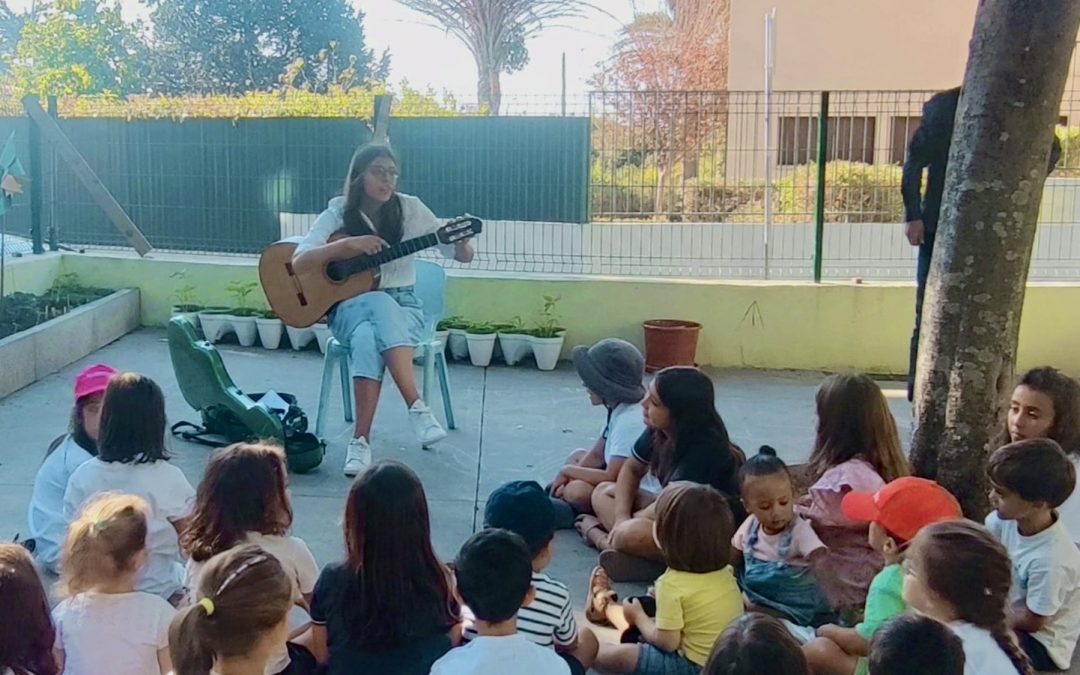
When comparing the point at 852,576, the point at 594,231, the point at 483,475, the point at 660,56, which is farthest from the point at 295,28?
the point at 852,576

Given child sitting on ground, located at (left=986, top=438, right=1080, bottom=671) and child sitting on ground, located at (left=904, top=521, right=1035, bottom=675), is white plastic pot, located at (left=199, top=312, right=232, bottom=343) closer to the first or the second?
child sitting on ground, located at (left=986, top=438, right=1080, bottom=671)

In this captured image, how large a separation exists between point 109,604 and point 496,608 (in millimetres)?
868

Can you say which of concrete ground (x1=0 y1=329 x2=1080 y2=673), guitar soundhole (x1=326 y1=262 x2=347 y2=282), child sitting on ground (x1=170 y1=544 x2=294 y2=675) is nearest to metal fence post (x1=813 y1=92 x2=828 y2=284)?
concrete ground (x1=0 y1=329 x2=1080 y2=673)

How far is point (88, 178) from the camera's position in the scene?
845 centimetres

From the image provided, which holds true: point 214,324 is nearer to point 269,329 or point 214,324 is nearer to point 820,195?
point 269,329

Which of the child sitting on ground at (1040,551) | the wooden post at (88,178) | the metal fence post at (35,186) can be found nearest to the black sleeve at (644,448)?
the child sitting on ground at (1040,551)

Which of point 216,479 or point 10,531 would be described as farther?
point 10,531

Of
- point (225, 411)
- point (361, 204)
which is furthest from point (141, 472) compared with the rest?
point (361, 204)

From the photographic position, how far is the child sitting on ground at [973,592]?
2182 millimetres

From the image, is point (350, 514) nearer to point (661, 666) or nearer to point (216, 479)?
point (216, 479)

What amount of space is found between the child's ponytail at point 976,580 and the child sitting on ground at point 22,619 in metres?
1.82

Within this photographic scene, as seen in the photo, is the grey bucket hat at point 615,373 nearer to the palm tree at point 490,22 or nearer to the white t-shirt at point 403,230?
the white t-shirt at point 403,230

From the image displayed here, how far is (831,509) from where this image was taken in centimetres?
326

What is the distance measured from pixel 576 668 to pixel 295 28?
3002 centimetres
